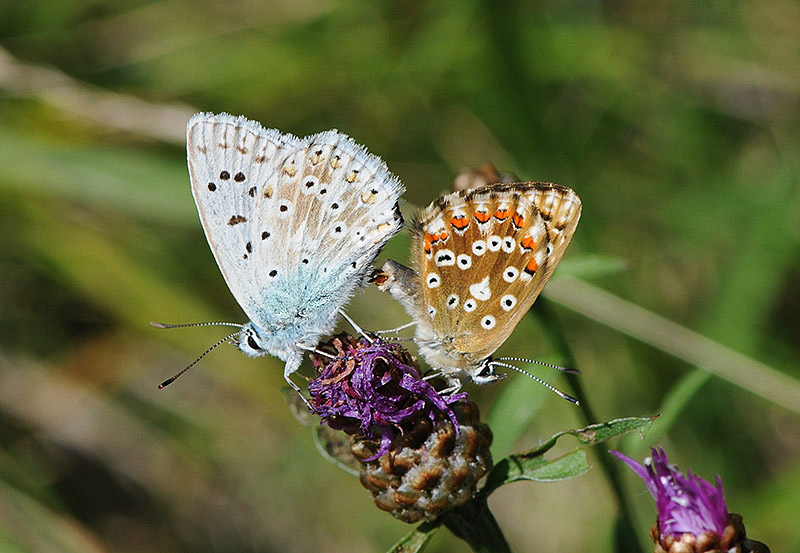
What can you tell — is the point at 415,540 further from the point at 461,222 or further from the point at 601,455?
the point at 461,222

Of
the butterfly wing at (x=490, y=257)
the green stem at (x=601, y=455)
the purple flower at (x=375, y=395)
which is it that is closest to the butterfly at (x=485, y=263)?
the butterfly wing at (x=490, y=257)

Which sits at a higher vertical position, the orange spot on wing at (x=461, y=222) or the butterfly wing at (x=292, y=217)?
the orange spot on wing at (x=461, y=222)

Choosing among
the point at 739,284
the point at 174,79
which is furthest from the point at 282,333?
the point at 174,79

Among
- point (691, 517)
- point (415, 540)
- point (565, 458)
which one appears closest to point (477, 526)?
point (415, 540)

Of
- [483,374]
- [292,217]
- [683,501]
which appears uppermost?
[683,501]

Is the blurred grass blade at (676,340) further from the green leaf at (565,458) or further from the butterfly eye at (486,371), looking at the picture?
the green leaf at (565,458)
